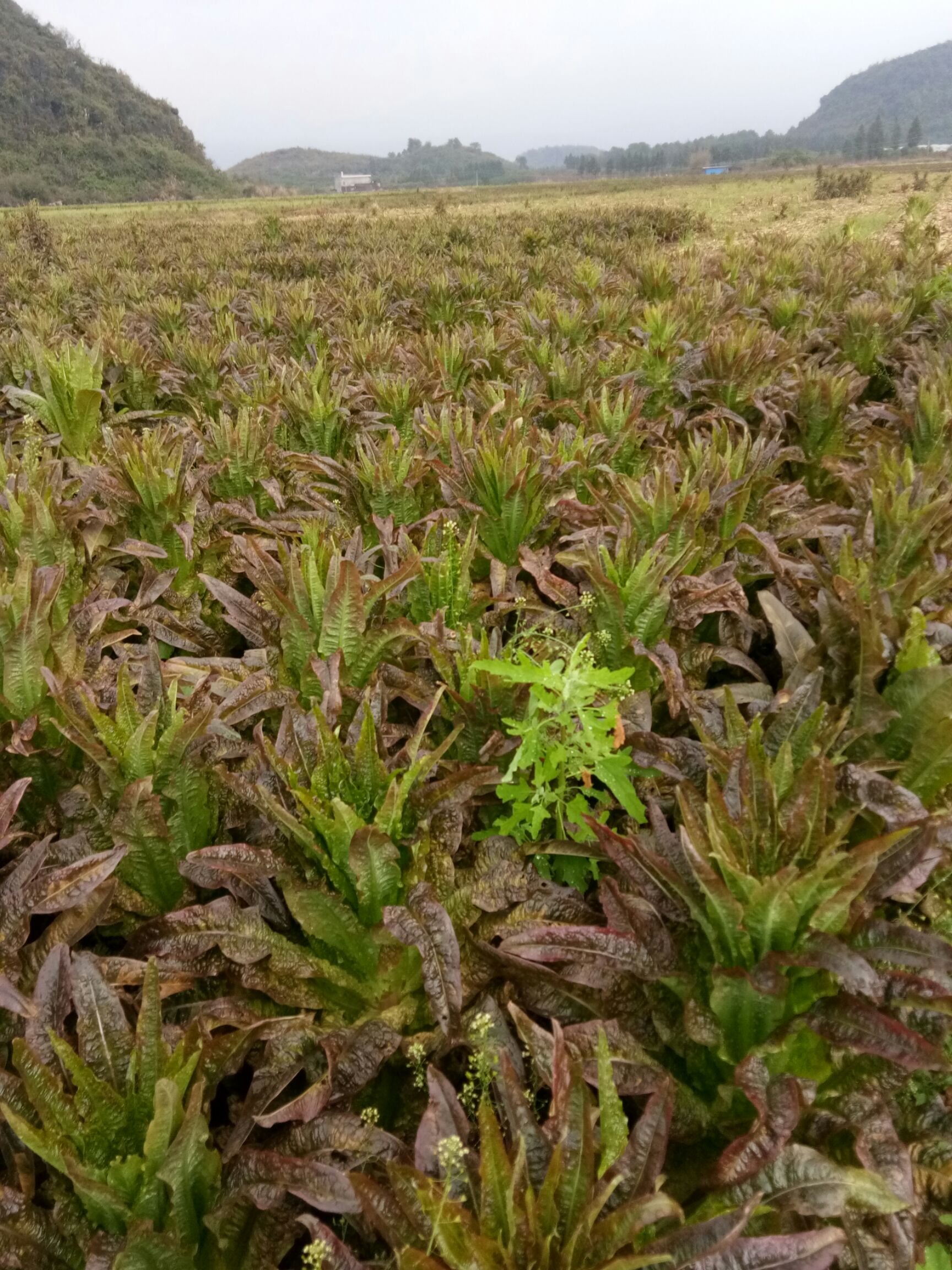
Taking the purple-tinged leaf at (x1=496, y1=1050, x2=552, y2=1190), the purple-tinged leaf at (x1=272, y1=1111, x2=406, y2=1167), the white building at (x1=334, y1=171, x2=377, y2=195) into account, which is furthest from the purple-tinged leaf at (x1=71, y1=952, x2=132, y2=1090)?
the white building at (x1=334, y1=171, x2=377, y2=195)

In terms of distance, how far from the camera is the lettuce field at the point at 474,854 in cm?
104

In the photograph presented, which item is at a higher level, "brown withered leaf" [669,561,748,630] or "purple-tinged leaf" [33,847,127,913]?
"brown withered leaf" [669,561,748,630]

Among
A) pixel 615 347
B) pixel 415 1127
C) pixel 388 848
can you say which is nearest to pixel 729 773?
pixel 388 848

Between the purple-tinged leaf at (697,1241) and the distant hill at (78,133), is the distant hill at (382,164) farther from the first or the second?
the purple-tinged leaf at (697,1241)

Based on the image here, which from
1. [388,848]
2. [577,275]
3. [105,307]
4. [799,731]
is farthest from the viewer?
[577,275]

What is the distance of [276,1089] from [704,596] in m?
1.53

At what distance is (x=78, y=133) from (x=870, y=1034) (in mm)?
81948

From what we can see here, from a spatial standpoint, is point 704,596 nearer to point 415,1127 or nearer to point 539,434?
point 539,434

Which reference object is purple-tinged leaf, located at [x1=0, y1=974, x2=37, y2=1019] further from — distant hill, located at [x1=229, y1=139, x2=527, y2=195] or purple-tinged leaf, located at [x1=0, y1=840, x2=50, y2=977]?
distant hill, located at [x1=229, y1=139, x2=527, y2=195]

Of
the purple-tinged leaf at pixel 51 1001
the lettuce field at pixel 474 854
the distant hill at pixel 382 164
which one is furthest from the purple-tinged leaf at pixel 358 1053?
the distant hill at pixel 382 164

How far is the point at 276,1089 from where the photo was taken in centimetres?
122

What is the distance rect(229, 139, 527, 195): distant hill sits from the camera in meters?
111

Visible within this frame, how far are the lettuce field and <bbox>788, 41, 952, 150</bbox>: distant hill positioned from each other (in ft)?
569

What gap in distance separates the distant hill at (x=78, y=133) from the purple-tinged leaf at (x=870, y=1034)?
57707 millimetres
